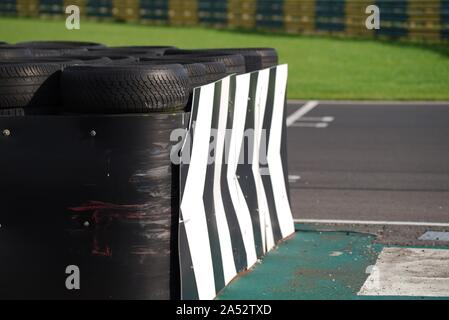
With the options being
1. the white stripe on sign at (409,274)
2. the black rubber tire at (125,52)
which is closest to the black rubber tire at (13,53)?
the black rubber tire at (125,52)

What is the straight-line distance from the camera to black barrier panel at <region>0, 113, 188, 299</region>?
18.7ft

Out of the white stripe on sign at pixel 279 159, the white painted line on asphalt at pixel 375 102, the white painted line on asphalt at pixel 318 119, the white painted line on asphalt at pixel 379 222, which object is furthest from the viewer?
the white painted line on asphalt at pixel 375 102

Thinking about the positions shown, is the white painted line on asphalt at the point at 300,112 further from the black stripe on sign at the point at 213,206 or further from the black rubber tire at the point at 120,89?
the black rubber tire at the point at 120,89

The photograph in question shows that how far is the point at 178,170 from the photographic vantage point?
19.5 feet

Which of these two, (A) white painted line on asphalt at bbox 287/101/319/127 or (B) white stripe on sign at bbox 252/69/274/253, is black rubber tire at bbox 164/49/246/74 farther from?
(A) white painted line on asphalt at bbox 287/101/319/127

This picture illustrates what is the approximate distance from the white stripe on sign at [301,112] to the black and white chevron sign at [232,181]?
844cm

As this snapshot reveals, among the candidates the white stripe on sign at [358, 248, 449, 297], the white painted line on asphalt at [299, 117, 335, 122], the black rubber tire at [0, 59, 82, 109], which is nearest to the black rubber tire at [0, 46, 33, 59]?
the black rubber tire at [0, 59, 82, 109]

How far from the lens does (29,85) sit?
235 inches

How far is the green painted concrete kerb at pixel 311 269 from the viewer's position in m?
7.00

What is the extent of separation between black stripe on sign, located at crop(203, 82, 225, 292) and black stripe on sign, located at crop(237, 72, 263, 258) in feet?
2.98

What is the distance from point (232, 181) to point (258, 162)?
0.93 meters

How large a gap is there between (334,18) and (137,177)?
30.4m

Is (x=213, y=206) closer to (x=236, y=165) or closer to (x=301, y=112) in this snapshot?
(x=236, y=165)
